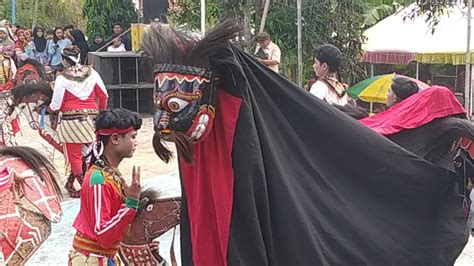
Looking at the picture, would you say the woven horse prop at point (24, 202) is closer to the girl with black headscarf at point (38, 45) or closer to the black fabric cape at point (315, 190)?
the black fabric cape at point (315, 190)

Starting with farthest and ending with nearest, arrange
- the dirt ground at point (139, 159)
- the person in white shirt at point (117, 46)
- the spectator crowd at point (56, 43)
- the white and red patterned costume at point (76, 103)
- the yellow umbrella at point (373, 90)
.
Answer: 1. the spectator crowd at point (56, 43)
2. the person in white shirt at point (117, 46)
3. the yellow umbrella at point (373, 90)
4. the dirt ground at point (139, 159)
5. the white and red patterned costume at point (76, 103)

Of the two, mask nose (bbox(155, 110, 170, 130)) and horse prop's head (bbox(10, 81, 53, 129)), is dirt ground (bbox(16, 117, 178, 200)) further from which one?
mask nose (bbox(155, 110, 170, 130))

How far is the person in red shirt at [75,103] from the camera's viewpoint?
7.21 meters

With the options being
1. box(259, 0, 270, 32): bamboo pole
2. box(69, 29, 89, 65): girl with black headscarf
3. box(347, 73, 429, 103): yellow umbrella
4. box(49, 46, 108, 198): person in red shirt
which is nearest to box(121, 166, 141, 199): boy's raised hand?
box(49, 46, 108, 198): person in red shirt

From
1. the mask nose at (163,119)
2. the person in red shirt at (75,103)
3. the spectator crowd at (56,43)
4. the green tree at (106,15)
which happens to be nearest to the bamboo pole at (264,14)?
the person in red shirt at (75,103)

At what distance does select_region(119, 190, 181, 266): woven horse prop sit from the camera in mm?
3357

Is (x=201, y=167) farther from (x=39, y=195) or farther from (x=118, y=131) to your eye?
(x=118, y=131)

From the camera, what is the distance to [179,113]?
2.71 metres

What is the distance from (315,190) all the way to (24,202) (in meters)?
1.07

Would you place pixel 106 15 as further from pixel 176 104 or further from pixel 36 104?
pixel 176 104

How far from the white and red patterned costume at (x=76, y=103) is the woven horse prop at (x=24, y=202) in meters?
4.30

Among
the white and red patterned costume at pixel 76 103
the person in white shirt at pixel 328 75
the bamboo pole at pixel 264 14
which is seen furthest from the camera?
the bamboo pole at pixel 264 14

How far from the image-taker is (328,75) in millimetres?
5504

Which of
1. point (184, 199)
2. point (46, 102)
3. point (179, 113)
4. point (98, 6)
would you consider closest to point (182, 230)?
point (184, 199)
